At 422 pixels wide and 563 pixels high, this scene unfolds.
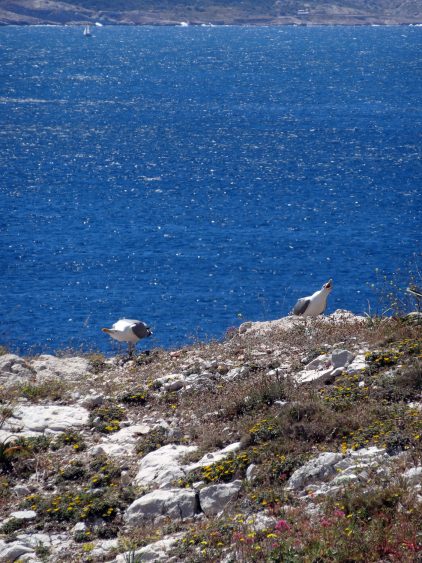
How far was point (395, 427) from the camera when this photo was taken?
36.4 feet

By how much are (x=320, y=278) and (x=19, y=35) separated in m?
170

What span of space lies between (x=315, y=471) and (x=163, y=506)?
6.36 ft

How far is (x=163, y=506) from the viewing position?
35.0 ft

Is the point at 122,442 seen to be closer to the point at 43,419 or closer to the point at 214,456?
the point at 43,419

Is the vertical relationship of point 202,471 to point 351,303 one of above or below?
above

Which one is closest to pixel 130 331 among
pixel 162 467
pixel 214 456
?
pixel 162 467

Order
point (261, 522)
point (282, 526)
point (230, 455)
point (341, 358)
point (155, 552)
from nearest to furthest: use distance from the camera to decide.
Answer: point (282, 526), point (155, 552), point (261, 522), point (230, 455), point (341, 358)

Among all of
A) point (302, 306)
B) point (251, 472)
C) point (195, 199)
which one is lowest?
point (195, 199)

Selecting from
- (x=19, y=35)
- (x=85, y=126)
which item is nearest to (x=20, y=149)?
(x=85, y=126)

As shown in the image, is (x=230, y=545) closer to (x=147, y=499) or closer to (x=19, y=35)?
(x=147, y=499)

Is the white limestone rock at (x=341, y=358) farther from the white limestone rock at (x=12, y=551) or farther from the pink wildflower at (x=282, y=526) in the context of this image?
the white limestone rock at (x=12, y=551)

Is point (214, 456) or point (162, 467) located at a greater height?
point (214, 456)

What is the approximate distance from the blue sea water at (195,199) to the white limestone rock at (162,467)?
1506 cm

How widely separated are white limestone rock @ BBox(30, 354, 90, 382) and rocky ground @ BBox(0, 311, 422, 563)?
0.99ft
